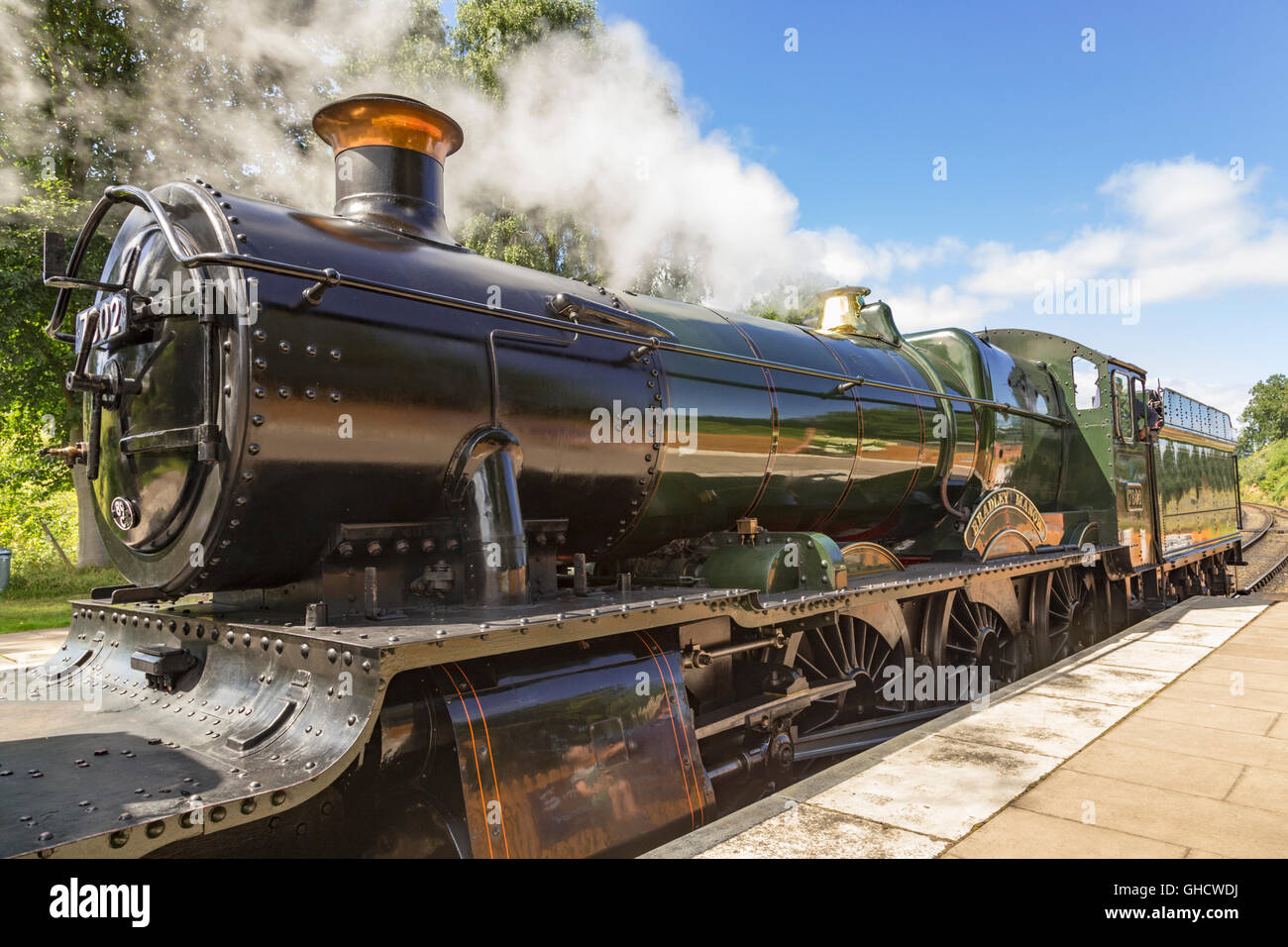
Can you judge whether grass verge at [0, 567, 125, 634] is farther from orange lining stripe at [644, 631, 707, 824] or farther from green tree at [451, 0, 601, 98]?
green tree at [451, 0, 601, 98]

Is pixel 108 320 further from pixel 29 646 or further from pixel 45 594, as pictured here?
pixel 45 594

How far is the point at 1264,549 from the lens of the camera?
23.7m

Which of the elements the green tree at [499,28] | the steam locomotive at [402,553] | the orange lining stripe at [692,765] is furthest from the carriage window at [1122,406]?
the green tree at [499,28]

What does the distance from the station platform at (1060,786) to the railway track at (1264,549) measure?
12274mm

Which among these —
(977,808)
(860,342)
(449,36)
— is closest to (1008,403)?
(860,342)

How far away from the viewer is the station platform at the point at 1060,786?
2982mm

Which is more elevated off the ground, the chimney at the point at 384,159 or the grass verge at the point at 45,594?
the chimney at the point at 384,159

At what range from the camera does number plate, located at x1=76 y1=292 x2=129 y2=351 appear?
3002 millimetres

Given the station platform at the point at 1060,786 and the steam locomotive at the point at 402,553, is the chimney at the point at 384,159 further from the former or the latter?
the station platform at the point at 1060,786

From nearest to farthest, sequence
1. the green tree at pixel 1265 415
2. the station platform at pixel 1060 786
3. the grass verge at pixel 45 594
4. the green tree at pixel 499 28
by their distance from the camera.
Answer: the station platform at pixel 1060 786
the grass verge at pixel 45 594
the green tree at pixel 499 28
the green tree at pixel 1265 415

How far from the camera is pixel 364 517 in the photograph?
3.00m

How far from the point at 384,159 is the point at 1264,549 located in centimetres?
2857

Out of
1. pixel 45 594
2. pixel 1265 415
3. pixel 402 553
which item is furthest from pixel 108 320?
pixel 1265 415
